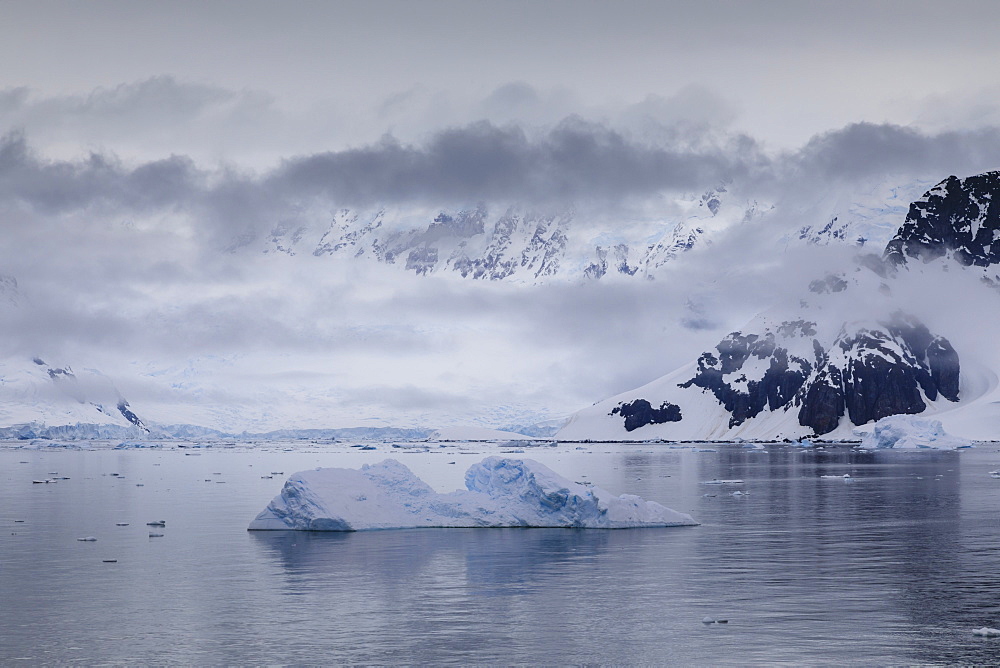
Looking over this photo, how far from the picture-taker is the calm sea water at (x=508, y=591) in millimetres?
21797

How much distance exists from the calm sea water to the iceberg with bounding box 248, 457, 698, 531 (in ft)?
3.47

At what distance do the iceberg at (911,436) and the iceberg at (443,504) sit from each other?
403 feet

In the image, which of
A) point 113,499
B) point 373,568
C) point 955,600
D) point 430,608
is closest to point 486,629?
point 430,608

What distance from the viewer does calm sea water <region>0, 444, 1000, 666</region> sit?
21797 millimetres

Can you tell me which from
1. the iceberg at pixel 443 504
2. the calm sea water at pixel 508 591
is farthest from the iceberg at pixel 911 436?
the iceberg at pixel 443 504

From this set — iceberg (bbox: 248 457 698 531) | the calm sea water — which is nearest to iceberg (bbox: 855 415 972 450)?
the calm sea water

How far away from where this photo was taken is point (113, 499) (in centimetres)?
6184

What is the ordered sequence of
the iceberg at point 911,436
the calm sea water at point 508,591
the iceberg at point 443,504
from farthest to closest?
the iceberg at point 911,436, the iceberg at point 443,504, the calm sea water at point 508,591

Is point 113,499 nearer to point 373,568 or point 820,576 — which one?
point 373,568

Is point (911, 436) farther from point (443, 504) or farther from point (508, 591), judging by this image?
point (508, 591)

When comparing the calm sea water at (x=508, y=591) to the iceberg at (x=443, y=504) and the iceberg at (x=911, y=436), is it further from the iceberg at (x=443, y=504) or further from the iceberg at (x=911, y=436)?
the iceberg at (x=911, y=436)

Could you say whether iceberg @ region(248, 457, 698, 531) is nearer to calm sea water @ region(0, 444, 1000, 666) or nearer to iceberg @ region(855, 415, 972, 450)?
calm sea water @ region(0, 444, 1000, 666)

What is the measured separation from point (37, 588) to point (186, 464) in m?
89.5

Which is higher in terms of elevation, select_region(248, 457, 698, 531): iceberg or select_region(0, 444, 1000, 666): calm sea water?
select_region(248, 457, 698, 531): iceberg
